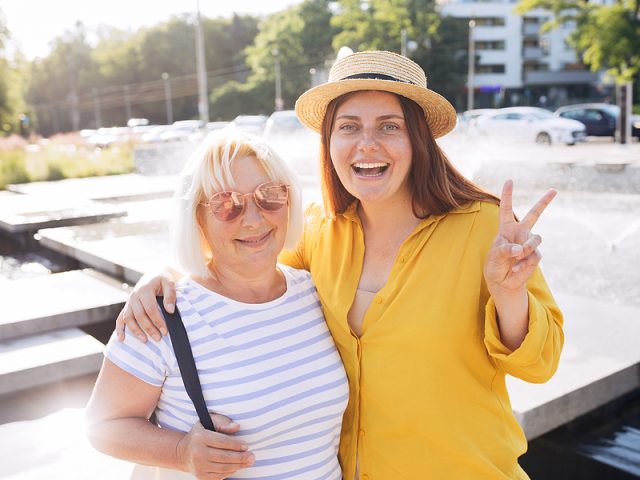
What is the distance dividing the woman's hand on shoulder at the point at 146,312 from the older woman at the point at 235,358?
0.03 m

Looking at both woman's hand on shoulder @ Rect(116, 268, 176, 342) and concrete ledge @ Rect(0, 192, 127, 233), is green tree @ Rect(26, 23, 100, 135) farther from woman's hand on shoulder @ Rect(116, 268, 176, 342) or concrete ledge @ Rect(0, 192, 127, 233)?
woman's hand on shoulder @ Rect(116, 268, 176, 342)

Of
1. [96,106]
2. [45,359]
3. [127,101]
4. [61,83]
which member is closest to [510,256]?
[45,359]

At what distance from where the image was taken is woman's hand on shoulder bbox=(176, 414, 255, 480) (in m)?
1.71

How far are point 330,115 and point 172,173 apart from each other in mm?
17022

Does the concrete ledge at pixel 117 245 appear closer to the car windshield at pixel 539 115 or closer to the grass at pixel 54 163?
the grass at pixel 54 163

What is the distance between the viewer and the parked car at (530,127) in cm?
2502

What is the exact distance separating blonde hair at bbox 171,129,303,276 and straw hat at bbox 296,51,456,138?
14.4 inches

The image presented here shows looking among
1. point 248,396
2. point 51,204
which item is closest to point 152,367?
point 248,396

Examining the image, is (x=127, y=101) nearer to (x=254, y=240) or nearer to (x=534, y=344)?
(x=254, y=240)

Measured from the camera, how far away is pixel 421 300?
A: 199 centimetres

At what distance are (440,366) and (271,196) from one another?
2.35ft

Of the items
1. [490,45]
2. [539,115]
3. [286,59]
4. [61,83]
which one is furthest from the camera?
[61,83]

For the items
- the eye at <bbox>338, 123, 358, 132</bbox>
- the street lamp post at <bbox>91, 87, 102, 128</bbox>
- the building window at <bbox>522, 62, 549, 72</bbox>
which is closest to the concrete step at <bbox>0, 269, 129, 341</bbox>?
the eye at <bbox>338, 123, 358, 132</bbox>

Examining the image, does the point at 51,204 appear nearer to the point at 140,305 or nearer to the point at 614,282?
the point at 614,282
